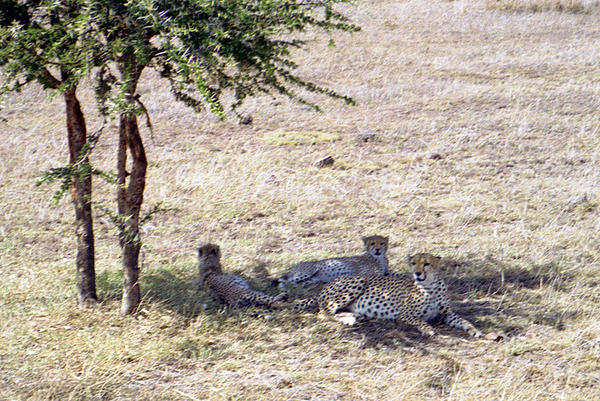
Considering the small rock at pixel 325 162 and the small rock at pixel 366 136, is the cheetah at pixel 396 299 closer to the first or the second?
the small rock at pixel 325 162

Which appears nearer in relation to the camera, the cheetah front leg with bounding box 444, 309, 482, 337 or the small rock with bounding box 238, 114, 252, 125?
the cheetah front leg with bounding box 444, 309, 482, 337

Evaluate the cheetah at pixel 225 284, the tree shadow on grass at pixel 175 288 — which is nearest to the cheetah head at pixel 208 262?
the cheetah at pixel 225 284

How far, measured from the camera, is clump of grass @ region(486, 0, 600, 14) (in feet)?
61.0

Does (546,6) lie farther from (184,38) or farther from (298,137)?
(184,38)

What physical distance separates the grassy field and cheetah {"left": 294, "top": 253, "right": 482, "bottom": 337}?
0.11 meters

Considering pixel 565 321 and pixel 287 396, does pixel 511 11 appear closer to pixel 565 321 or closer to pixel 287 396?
pixel 565 321

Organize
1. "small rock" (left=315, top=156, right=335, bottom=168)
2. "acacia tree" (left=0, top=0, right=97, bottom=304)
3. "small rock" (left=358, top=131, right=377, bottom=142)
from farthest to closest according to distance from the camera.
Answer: "small rock" (left=358, top=131, right=377, bottom=142) < "small rock" (left=315, top=156, right=335, bottom=168) < "acacia tree" (left=0, top=0, right=97, bottom=304)

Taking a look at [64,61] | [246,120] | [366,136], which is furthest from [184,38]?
[246,120]

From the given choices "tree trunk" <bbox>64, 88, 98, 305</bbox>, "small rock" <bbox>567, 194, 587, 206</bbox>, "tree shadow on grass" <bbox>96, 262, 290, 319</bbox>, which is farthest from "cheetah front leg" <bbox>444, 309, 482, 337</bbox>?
"small rock" <bbox>567, 194, 587, 206</bbox>

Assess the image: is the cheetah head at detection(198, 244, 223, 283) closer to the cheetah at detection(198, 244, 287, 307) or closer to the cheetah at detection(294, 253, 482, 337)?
the cheetah at detection(198, 244, 287, 307)

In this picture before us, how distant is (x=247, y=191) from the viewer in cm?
812

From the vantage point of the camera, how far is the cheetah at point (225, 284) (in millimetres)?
5482

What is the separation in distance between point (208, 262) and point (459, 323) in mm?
2145

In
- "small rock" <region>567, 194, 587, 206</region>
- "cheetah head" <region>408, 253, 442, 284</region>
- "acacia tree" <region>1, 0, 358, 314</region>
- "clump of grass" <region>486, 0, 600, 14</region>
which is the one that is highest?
"acacia tree" <region>1, 0, 358, 314</region>
